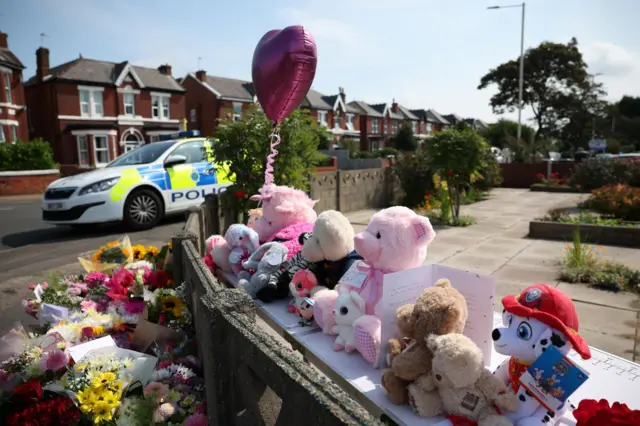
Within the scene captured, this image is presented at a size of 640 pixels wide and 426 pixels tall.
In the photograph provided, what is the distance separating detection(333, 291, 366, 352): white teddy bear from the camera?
214cm

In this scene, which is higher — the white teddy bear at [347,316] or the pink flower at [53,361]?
the white teddy bear at [347,316]

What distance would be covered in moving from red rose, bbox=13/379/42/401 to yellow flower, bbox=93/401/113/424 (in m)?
0.39

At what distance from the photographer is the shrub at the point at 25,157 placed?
740 inches

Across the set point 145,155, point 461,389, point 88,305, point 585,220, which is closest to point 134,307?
point 88,305

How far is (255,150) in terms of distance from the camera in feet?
18.6

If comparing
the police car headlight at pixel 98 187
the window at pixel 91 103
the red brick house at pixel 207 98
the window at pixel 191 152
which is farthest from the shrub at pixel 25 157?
the red brick house at pixel 207 98

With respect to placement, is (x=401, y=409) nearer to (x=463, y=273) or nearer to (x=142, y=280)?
(x=463, y=273)

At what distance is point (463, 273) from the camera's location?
1.97 m

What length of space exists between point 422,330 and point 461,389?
0.26 m

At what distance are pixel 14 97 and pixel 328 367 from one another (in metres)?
31.1

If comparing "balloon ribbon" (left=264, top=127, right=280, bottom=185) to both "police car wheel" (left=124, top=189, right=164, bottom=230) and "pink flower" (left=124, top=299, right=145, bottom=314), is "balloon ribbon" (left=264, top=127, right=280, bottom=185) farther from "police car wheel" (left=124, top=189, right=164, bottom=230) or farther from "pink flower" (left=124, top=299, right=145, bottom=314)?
"police car wheel" (left=124, top=189, right=164, bottom=230)

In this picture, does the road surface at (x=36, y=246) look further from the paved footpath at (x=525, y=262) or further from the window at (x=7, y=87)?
the window at (x=7, y=87)

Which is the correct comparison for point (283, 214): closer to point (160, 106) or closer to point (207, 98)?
point (160, 106)

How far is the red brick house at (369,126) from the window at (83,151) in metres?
29.5
